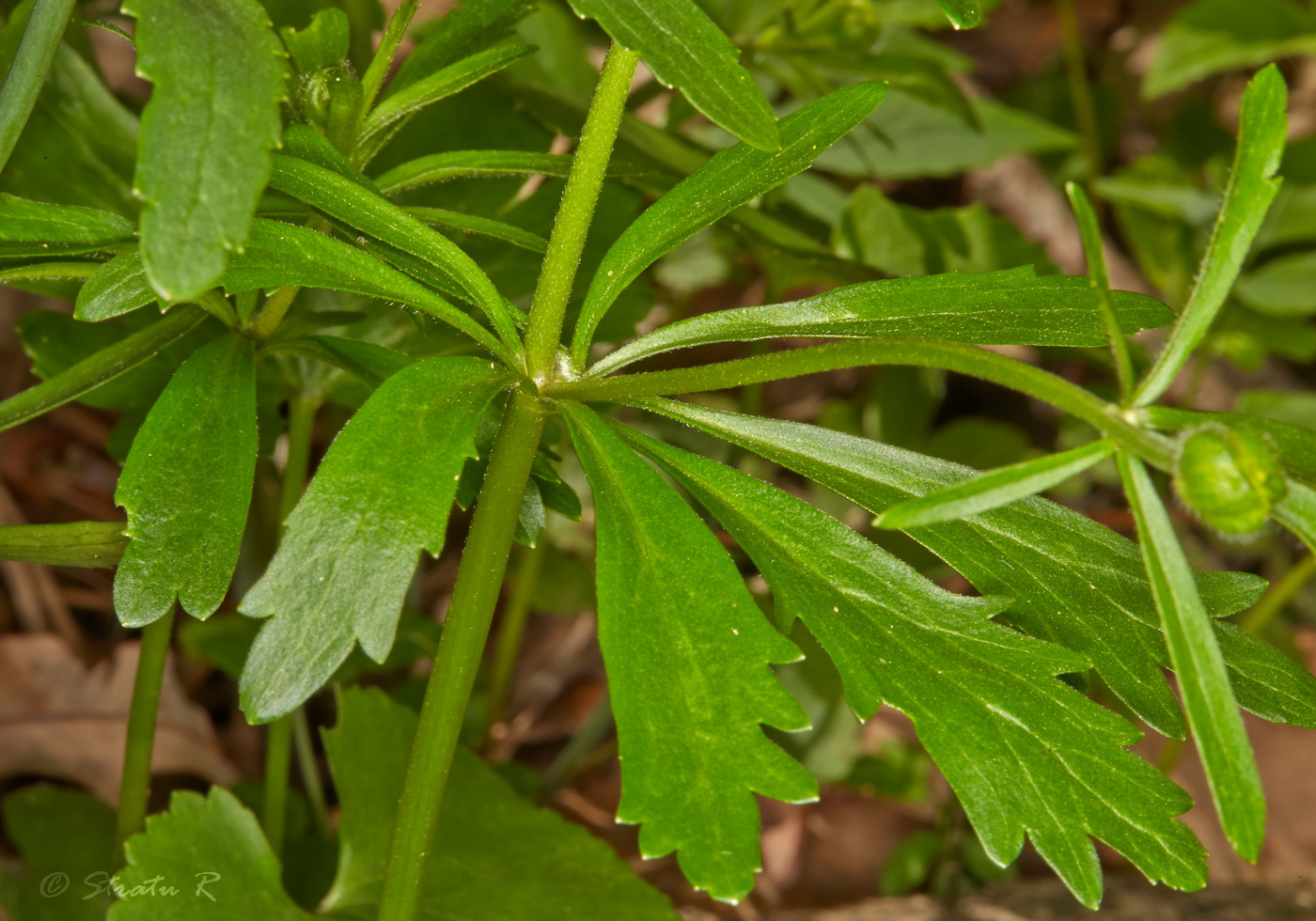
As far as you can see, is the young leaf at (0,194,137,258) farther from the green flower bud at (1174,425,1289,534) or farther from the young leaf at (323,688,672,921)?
the green flower bud at (1174,425,1289,534)

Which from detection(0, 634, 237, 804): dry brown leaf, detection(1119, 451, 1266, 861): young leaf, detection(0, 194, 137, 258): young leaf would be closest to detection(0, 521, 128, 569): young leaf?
detection(0, 194, 137, 258): young leaf

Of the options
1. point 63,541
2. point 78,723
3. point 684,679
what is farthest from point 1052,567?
point 78,723

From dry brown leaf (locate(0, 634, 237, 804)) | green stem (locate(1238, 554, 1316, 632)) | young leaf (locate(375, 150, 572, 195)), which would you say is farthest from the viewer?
green stem (locate(1238, 554, 1316, 632))

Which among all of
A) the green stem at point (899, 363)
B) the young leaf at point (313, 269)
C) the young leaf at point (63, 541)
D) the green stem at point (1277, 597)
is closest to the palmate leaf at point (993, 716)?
the green stem at point (899, 363)

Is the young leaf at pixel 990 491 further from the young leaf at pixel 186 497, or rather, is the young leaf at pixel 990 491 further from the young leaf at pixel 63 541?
the young leaf at pixel 63 541

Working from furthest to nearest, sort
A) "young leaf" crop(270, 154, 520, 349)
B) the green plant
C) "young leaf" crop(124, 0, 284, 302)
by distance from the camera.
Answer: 1. "young leaf" crop(270, 154, 520, 349)
2. the green plant
3. "young leaf" crop(124, 0, 284, 302)

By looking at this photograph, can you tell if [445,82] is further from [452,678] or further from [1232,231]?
[1232,231]
